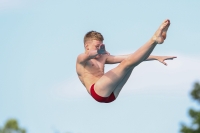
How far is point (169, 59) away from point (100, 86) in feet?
5.85

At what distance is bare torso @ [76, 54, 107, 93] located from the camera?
17.9 m

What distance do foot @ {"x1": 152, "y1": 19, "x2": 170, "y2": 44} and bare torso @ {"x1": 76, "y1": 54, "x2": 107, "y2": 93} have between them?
6.27ft

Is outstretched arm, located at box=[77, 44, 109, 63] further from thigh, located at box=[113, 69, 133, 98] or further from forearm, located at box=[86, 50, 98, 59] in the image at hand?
thigh, located at box=[113, 69, 133, 98]

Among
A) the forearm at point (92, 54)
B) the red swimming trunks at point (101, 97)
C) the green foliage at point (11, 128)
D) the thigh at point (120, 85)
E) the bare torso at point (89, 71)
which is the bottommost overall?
the green foliage at point (11, 128)

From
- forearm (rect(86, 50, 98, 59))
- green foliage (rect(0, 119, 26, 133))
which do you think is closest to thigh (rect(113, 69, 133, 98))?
forearm (rect(86, 50, 98, 59))

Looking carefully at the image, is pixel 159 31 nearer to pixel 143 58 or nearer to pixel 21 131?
pixel 143 58

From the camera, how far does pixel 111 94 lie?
17891 millimetres

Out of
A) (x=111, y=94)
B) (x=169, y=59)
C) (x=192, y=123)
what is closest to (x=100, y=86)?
(x=111, y=94)

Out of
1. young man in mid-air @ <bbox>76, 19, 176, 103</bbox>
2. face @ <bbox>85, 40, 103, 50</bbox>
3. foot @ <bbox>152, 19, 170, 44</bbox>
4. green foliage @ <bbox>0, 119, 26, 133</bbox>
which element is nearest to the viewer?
foot @ <bbox>152, 19, 170, 44</bbox>

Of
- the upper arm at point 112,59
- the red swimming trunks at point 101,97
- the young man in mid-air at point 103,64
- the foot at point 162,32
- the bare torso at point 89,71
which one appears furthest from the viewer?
the upper arm at point 112,59

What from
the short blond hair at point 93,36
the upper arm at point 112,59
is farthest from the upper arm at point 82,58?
the upper arm at point 112,59

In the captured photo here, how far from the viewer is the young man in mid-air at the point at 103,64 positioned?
16562mm

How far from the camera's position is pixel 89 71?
58.7 ft

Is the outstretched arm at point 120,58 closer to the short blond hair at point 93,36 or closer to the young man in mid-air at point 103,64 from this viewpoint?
the young man in mid-air at point 103,64
